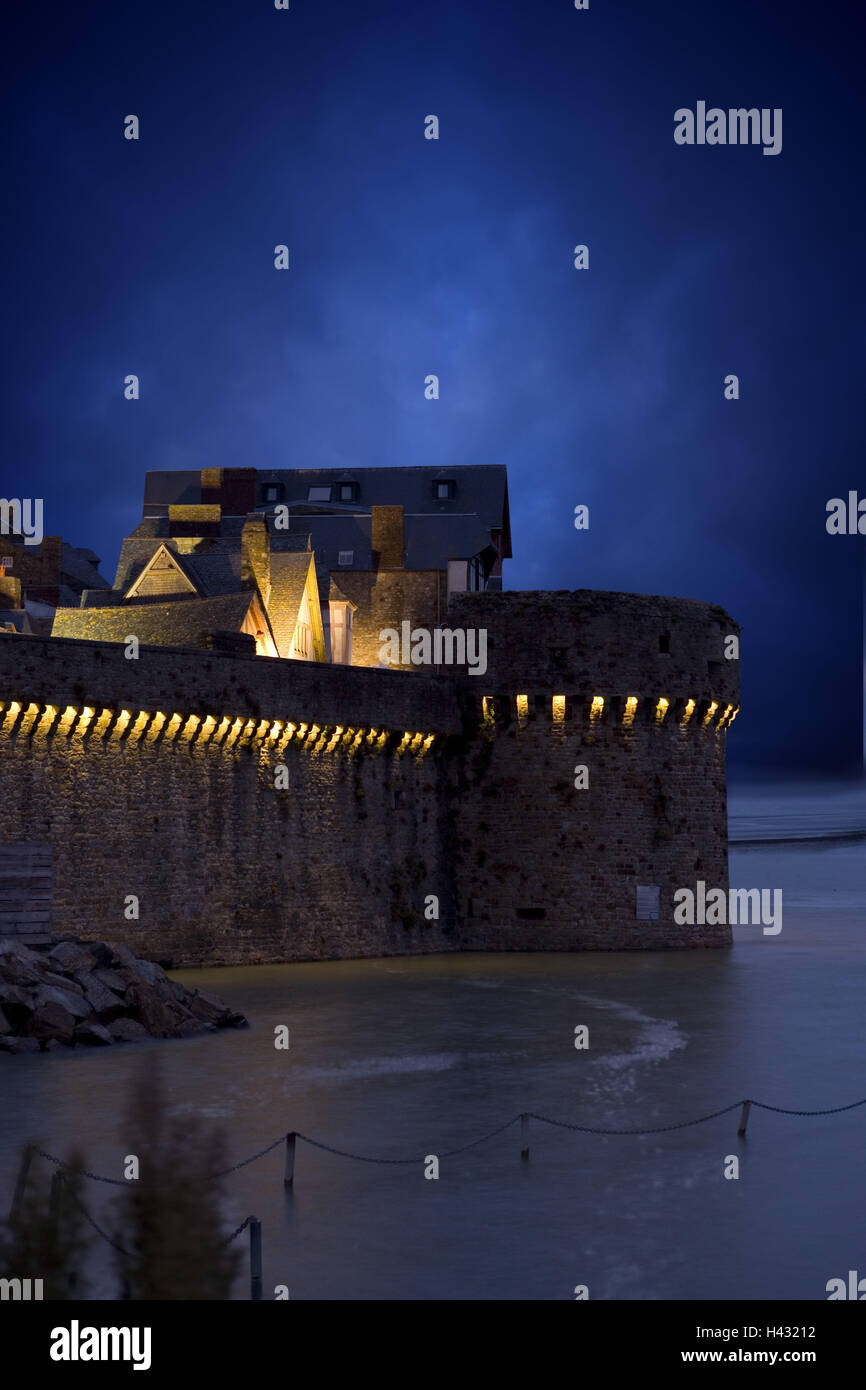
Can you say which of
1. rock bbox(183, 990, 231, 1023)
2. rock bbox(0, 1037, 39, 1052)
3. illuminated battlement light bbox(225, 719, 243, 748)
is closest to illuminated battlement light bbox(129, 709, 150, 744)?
illuminated battlement light bbox(225, 719, 243, 748)

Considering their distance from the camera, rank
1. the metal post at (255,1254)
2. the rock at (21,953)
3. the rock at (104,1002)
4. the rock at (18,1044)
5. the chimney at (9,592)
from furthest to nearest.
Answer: the chimney at (9,592), the rock at (21,953), the rock at (104,1002), the rock at (18,1044), the metal post at (255,1254)

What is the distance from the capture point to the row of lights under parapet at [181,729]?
27078mm

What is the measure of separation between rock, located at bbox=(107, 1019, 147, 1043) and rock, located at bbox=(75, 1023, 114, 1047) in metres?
0.25

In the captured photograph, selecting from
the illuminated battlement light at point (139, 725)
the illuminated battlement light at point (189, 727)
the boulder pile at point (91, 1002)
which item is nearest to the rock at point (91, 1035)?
the boulder pile at point (91, 1002)

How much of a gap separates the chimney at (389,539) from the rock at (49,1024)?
107 feet

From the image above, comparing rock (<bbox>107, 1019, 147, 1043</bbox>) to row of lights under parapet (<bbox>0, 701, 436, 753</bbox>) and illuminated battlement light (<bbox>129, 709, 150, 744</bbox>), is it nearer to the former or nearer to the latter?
row of lights under parapet (<bbox>0, 701, 436, 753</bbox>)

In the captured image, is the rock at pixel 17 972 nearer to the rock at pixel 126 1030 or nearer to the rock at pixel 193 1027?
the rock at pixel 126 1030

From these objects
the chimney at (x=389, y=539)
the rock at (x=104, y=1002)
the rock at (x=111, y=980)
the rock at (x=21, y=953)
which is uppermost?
the chimney at (x=389, y=539)

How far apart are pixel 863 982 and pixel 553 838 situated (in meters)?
7.73

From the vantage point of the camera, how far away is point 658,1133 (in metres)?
15.4

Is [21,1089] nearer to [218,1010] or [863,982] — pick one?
[218,1010]

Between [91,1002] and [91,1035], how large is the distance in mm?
889

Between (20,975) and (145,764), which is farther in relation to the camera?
(145,764)
